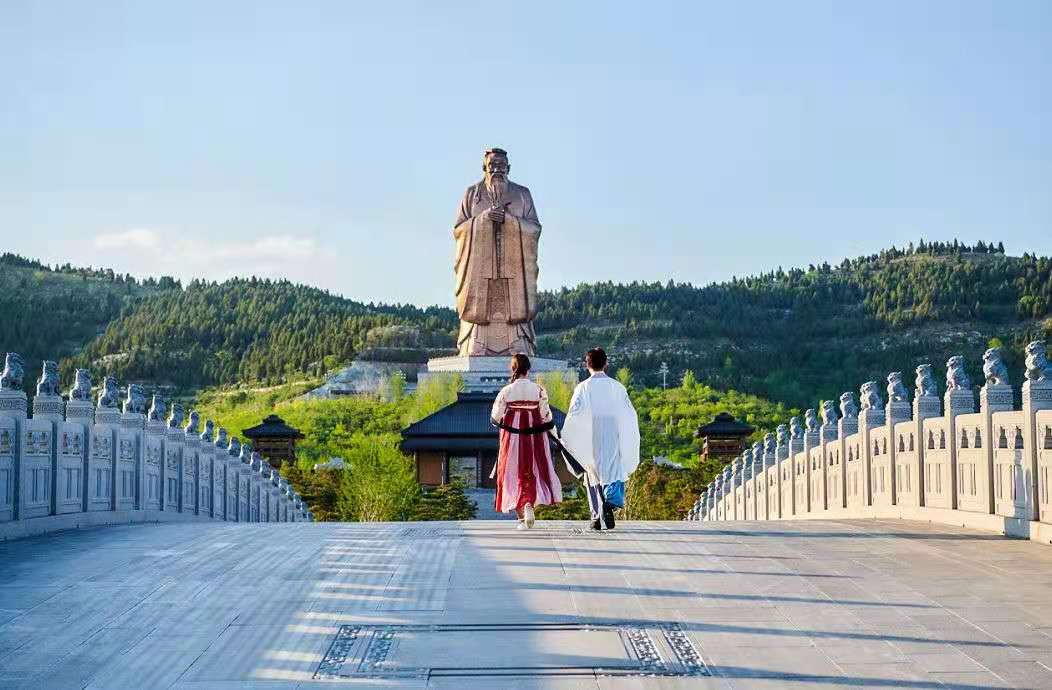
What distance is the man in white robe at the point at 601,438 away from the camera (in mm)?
11242

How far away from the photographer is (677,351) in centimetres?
8800

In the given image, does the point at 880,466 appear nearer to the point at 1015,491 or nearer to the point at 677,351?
the point at 1015,491

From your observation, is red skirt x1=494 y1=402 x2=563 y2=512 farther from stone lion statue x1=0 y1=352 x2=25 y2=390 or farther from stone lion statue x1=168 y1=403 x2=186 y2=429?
stone lion statue x1=168 y1=403 x2=186 y2=429

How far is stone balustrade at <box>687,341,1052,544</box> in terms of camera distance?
1004 centimetres

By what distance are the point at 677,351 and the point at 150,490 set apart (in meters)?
73.7

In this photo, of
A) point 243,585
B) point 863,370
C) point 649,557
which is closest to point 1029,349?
point 649,557

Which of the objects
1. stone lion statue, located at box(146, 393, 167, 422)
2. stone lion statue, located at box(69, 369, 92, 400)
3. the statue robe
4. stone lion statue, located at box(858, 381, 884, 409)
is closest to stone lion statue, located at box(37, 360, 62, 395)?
stone lion statue, located at box(69, 369, 92, 400)

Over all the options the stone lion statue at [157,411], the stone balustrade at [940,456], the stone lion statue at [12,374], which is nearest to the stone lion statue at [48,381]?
the stone lion statue at [12,374]

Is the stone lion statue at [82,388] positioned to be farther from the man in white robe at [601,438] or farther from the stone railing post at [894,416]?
the stone railing post at [894,416]

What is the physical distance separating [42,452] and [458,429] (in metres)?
22.4

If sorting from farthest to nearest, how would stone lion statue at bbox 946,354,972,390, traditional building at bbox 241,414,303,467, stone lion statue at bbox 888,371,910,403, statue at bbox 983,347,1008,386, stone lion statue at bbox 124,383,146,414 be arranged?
traditional building at bbox 241,414,303,467
stone lion statue at bbox 124,383,146,414
stone lion statue at bbox 888,371,910,403
stone lion statue at bbox 946,354,972,390
statue at bbox 983,347,1008,386

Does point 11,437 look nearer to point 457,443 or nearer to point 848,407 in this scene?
point 848,407

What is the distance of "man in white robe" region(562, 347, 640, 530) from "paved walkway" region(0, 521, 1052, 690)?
860 mm

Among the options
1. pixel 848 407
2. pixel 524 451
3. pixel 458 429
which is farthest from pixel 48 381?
pixel 458 429
